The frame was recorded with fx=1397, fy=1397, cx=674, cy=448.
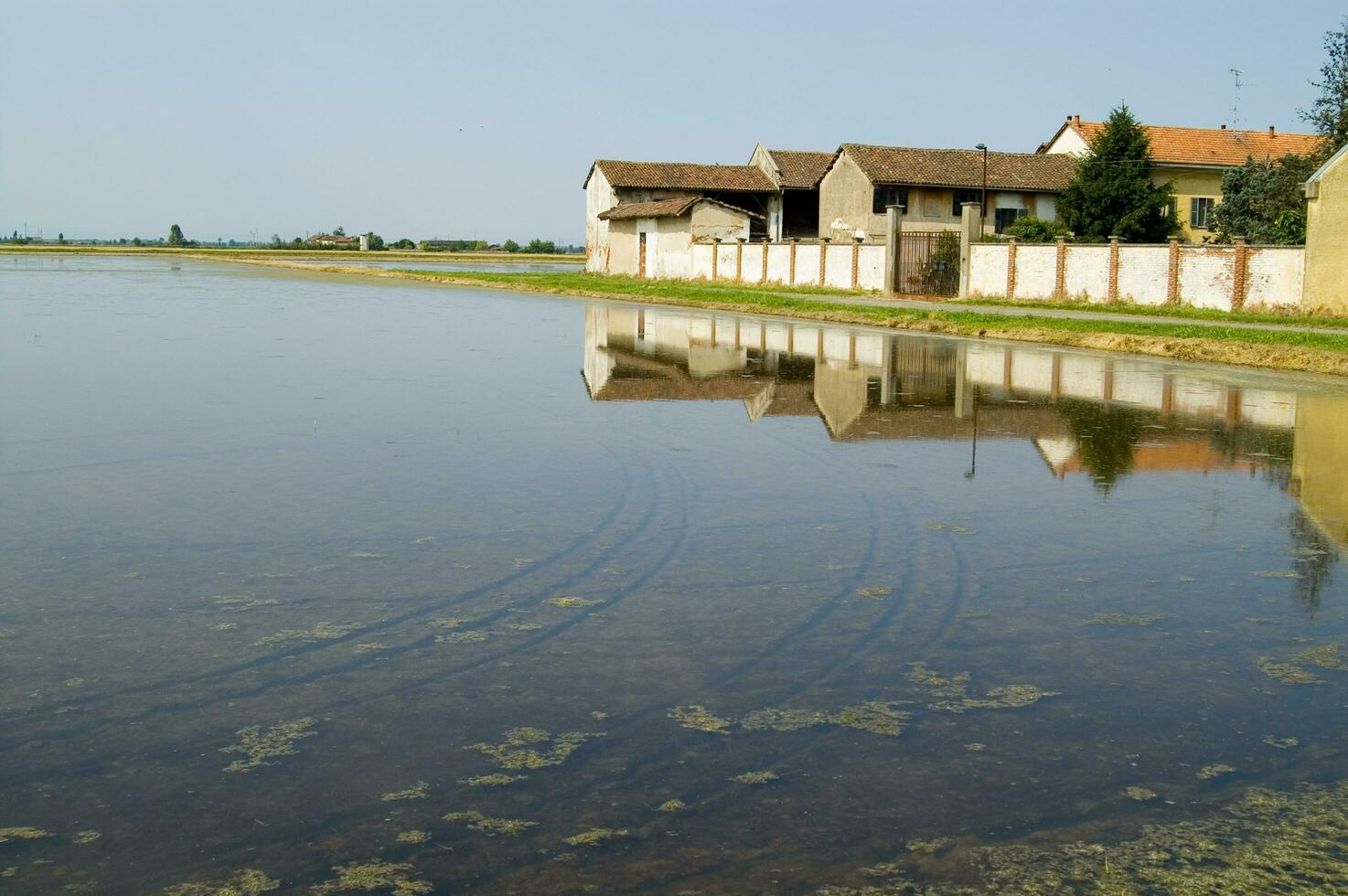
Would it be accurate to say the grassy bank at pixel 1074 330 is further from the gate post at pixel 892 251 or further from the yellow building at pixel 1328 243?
the yellow building at pixel 1328 243

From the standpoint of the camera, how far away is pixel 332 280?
57.5 m

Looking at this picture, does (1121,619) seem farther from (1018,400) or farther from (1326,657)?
(1018,400)

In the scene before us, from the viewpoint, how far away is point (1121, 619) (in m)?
7.26

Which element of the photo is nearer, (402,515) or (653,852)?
(653,852)

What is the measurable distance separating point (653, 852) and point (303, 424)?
1015 centimetres

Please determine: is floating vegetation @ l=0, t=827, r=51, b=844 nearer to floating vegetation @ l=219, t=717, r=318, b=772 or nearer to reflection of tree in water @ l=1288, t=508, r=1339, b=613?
floating vegetation @ l=219, t=717, r=318, b=772

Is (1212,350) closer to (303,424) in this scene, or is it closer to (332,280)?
(303,424)

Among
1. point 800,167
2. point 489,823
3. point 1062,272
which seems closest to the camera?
point 489,823

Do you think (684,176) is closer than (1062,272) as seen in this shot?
No

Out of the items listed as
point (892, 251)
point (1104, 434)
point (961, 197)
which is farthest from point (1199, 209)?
point (1104, 434)

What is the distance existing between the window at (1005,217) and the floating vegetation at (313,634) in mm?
63618

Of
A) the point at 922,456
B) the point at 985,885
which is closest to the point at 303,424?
the point at 922,456

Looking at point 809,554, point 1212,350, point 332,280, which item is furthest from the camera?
point 332,280

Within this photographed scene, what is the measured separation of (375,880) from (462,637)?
2519 mm
